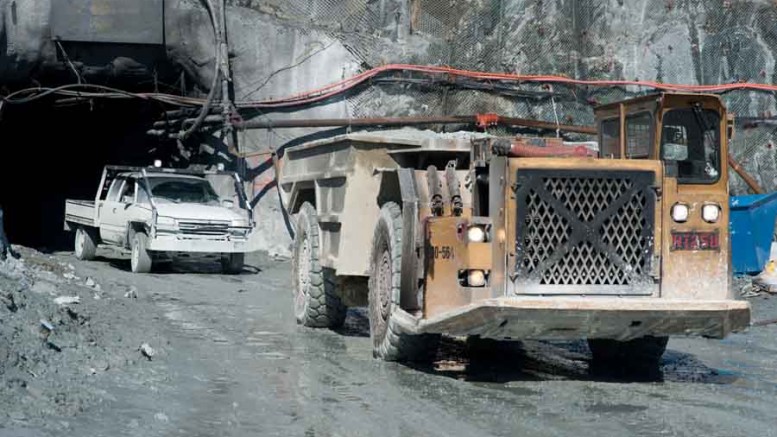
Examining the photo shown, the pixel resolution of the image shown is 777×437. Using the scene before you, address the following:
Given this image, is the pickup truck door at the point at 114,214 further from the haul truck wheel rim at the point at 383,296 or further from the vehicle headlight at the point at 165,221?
the haul truck wheel rim at the point at 383,296

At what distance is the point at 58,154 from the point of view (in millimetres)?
32312

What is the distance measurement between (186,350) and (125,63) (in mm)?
14572

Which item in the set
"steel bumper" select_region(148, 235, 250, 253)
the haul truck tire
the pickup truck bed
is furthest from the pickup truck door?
the haul truck tire

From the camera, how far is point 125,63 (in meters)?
24.5

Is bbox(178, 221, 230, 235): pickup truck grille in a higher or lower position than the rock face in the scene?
lower

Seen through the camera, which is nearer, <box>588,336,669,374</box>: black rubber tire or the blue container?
<box>588,336,669,374</box>: black rubber tire

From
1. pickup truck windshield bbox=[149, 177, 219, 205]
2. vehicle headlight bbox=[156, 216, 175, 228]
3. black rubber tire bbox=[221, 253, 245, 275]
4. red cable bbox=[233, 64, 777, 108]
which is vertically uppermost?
red cable bbox=[233, 64, 777, 108]

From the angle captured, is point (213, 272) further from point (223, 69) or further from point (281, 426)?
point (281, 426)

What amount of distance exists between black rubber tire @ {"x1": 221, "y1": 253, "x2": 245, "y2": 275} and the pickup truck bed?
9.44 ft

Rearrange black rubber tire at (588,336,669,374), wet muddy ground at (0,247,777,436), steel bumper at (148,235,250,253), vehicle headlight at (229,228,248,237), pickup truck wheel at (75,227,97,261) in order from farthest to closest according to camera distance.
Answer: pickup truck wheel at (75,227,97,261)
vehicle headlight at (229,228,248,237)
steel bumper at (148,235,250,253)
black rubber tire at (588,336,669,374)
wet muddy ground at (0,247,777,436)

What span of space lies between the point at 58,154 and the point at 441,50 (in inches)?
509

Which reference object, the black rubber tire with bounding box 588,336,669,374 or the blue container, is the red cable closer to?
the blue container

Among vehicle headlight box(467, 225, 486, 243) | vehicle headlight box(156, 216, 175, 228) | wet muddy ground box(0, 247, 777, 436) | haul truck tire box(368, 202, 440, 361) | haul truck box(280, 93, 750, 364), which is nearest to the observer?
wet muddy ground box(0, 247, 777, 436)

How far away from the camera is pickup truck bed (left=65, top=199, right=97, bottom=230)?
22.6m
